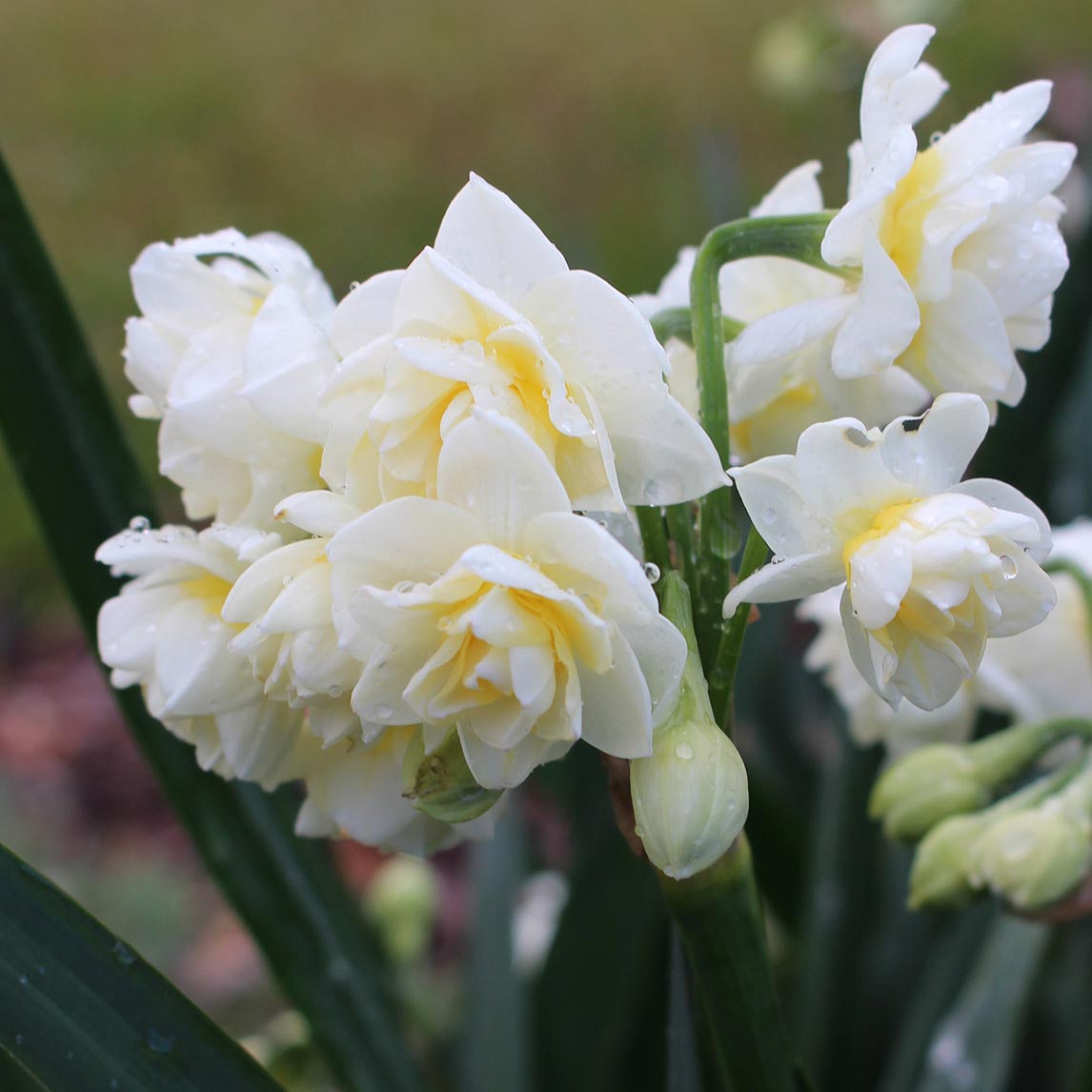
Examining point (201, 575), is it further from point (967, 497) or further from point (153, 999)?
point (967, 497)

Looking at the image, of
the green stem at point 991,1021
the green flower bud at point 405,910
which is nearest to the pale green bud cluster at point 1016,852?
the green stem at point 991,1021

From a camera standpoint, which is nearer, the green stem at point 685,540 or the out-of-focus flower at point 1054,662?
the green stem at point 685,540

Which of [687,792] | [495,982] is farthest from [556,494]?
[495,982]

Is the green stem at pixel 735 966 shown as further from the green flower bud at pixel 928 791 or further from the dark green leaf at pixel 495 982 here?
the dark green leaf at pixel 495 982

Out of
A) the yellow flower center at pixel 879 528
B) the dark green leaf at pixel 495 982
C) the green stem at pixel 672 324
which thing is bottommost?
the dark green leaf at pixel 495 982

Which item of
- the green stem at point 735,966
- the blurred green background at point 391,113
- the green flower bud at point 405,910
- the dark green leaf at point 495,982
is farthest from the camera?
the blurred green background at point 391,113

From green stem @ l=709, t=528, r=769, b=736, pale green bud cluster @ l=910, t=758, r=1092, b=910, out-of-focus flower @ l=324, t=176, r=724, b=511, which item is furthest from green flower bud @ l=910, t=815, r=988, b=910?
out-of-focus flower @ l=324, t=176, r=724, b=511

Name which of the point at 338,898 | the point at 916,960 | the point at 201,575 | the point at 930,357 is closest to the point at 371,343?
the point at 201,575

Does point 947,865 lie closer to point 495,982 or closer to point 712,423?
point 712,423
